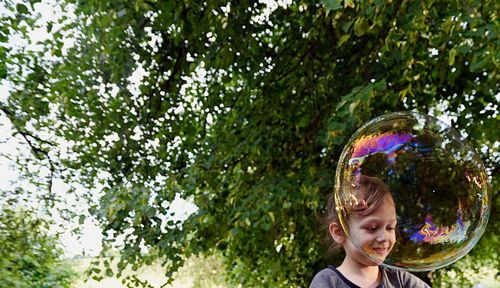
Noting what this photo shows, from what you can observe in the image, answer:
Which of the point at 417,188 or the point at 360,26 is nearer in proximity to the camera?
the point at 417,188

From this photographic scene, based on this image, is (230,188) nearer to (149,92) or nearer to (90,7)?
(149,92)

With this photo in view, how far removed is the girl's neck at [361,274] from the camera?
6.48ft

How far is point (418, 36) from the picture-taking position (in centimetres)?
410

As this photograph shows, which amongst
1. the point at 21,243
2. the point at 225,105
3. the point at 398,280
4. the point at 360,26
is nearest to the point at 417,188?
the point at 398,280

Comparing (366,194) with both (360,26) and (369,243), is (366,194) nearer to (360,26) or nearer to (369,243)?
(369,243)

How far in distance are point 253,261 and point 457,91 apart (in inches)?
87.7

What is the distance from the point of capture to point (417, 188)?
2066 mm

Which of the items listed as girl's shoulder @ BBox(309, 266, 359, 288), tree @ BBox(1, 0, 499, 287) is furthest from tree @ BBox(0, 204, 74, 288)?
girl's shoulder @ BBox(309, 266, 359, 288)

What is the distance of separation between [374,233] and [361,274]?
11 centimetres

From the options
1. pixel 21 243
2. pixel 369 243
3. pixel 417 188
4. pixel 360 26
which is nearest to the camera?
pixel 369 243

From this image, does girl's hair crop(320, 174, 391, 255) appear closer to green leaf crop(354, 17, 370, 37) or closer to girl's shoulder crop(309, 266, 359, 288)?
girl's shoulder crop(309, 266, 359, 288)

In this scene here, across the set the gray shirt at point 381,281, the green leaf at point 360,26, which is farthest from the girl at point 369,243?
the green leaf at point 360,26

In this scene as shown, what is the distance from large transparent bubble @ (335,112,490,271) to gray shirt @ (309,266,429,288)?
0.03 metres

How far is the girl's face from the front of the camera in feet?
6.41
